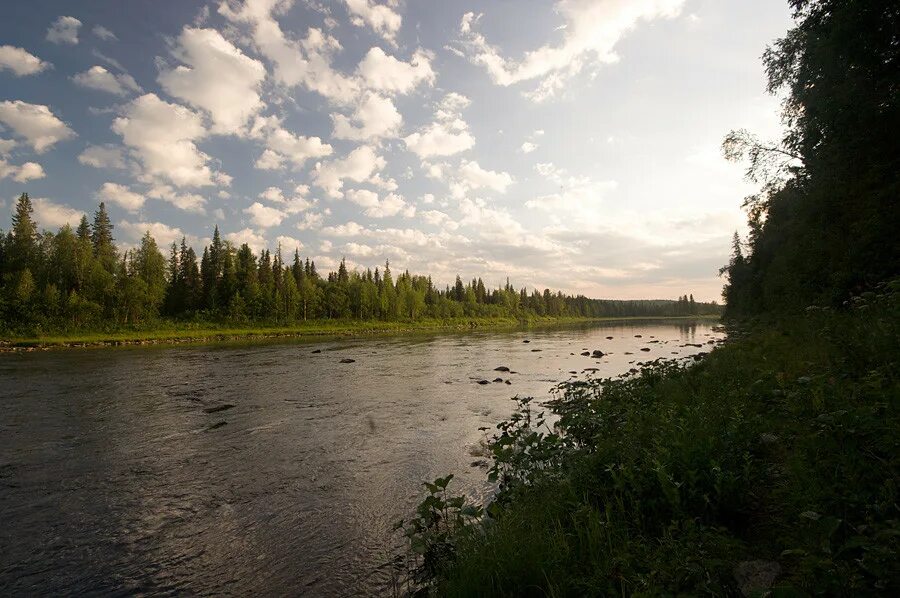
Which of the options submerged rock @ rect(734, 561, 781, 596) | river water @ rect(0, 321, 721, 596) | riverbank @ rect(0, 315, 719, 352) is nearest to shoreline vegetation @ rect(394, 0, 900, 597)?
submerged rock @ rect(734, 561, 781, 596)

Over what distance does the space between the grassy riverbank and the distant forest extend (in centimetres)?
8230

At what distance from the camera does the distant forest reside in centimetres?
6800

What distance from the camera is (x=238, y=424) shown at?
53.1ft

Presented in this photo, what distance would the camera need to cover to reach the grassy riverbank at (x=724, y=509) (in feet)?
13.0

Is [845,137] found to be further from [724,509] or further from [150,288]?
[150,288]

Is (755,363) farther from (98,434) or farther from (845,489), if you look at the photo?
(98,434)

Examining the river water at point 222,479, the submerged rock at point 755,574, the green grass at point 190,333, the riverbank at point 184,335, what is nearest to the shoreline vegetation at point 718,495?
the submerged rock at point 755,574

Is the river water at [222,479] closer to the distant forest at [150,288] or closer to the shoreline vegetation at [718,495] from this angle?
the shoreline vegetation at [718,495]

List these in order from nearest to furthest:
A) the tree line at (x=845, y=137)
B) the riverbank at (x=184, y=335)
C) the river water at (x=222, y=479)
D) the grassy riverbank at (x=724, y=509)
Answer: the grassy riverbank at (x=724, y=509) → the river water at (x=222, y=479) → the tree line at (x=845, y=137) → the riverbank at (x=184, y=335)

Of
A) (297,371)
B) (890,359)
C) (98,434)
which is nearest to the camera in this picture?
(890,359)

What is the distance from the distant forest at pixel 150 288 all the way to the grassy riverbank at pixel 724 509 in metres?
82.3

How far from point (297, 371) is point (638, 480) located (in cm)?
2905

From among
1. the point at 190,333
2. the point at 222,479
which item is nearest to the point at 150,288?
the point at 190,333

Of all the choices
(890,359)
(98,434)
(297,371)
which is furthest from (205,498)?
(297,371)
